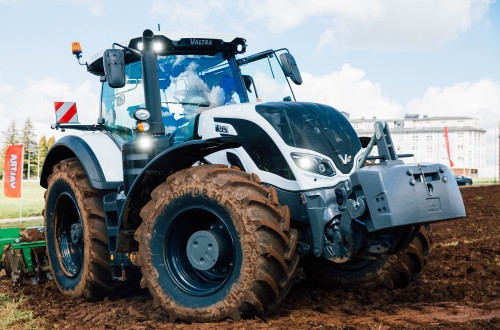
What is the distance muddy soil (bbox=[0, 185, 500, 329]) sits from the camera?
14.8ft

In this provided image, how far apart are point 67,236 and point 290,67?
10.6 feet

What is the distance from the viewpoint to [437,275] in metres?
6.88

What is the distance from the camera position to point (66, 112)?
8.14m

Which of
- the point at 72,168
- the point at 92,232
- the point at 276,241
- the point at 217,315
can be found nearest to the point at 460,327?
the point at 276,241

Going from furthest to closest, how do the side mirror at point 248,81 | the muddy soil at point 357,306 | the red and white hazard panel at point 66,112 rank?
the red and white hazard panel at point 66,112, the side mirror at point 248,81, the muddy soil at point 357,306

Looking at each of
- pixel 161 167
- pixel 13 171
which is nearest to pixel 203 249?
pixel 161 167

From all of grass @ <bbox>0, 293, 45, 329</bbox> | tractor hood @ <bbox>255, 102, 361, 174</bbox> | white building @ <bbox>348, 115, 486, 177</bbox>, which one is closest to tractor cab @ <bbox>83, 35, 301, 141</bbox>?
tractor hood @ <bbox>255, 102, 361, 174</bbox>

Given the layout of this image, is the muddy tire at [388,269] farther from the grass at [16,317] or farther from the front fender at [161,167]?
the grass at [16,317]

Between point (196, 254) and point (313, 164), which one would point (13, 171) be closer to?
point (196, 254)

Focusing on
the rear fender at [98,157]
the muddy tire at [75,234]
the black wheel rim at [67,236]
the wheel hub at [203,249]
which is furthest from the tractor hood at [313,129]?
the black wheel rim at [67,236]

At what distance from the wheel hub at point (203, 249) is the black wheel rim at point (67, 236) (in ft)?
7.68

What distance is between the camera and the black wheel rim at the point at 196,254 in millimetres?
4887

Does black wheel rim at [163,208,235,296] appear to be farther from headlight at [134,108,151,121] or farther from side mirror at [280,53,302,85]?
side mirror at [280,53,302,85]

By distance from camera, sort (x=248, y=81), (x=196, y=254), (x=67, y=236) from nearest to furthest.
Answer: (x=196, y=254)
(x=248, y=81)
(x=67, y=236)
